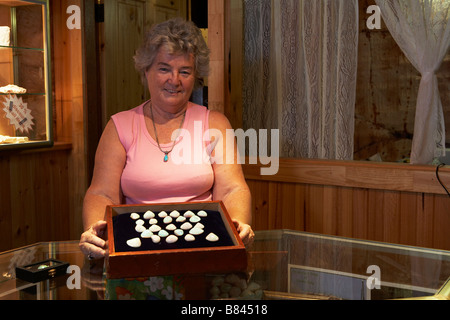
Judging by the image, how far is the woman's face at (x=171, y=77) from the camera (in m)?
1.96

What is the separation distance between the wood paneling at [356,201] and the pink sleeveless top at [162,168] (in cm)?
95

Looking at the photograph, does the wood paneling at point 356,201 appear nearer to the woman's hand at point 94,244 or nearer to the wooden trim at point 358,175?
the wooden trim at point 358,175

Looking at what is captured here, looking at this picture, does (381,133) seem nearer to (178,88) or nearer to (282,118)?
(282,118)

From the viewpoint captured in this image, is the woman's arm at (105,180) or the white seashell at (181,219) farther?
the woman's arm at (105,180)

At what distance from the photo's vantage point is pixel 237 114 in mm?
3033

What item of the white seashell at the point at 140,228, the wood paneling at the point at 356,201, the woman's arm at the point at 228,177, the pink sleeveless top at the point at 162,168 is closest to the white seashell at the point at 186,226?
the white seashell at the point at 140,228

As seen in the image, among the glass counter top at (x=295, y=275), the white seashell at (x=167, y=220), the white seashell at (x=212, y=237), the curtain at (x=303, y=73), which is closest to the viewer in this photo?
the glass counter top at (x=295, y=275)

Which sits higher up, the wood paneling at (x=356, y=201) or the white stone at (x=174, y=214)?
the white stone at (x=174, y=214)

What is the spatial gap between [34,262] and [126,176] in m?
0.64

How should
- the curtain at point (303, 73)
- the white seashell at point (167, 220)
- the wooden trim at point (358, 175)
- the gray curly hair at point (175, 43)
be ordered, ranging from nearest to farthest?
the white seashell at point (167, 220) → the gray curly hair at point (175, 43) → the wooden trim at point (358, 175) → the curtain at point (303, 73)

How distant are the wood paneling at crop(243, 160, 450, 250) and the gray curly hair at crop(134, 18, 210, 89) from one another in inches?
41.9
